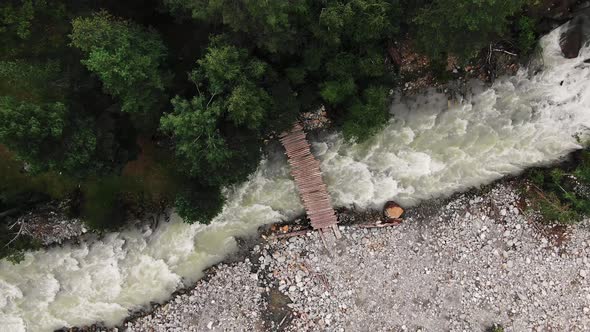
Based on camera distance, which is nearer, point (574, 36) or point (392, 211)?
point (574, 36)

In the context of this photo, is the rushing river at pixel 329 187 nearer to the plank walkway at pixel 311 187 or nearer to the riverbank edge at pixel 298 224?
the riverbank edge at pixel 298 224

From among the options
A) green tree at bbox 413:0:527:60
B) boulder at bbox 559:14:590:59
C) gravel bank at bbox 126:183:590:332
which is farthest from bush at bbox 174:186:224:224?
boulder at bbox 559:14:590:59

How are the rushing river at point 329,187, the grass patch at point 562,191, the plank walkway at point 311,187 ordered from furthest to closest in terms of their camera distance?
the rushing river at point 329,187 < the plank walkway at point 311,187 < the grass patch at point 562,191

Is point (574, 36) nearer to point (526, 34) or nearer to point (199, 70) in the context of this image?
point (526, 34)

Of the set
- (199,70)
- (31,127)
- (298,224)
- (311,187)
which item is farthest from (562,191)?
(31,127)

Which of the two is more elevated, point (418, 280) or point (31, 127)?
point (31, 127)

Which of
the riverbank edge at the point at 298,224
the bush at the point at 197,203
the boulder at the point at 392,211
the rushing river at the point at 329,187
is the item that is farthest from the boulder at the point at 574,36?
the bush at the point at 197,203

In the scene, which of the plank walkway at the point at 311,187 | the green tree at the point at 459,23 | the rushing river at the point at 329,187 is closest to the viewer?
the green tree at the point at 459,23

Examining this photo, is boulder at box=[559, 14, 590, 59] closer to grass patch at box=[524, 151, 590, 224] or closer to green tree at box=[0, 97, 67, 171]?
grass patch at box=[524, 151, 590, 224]
